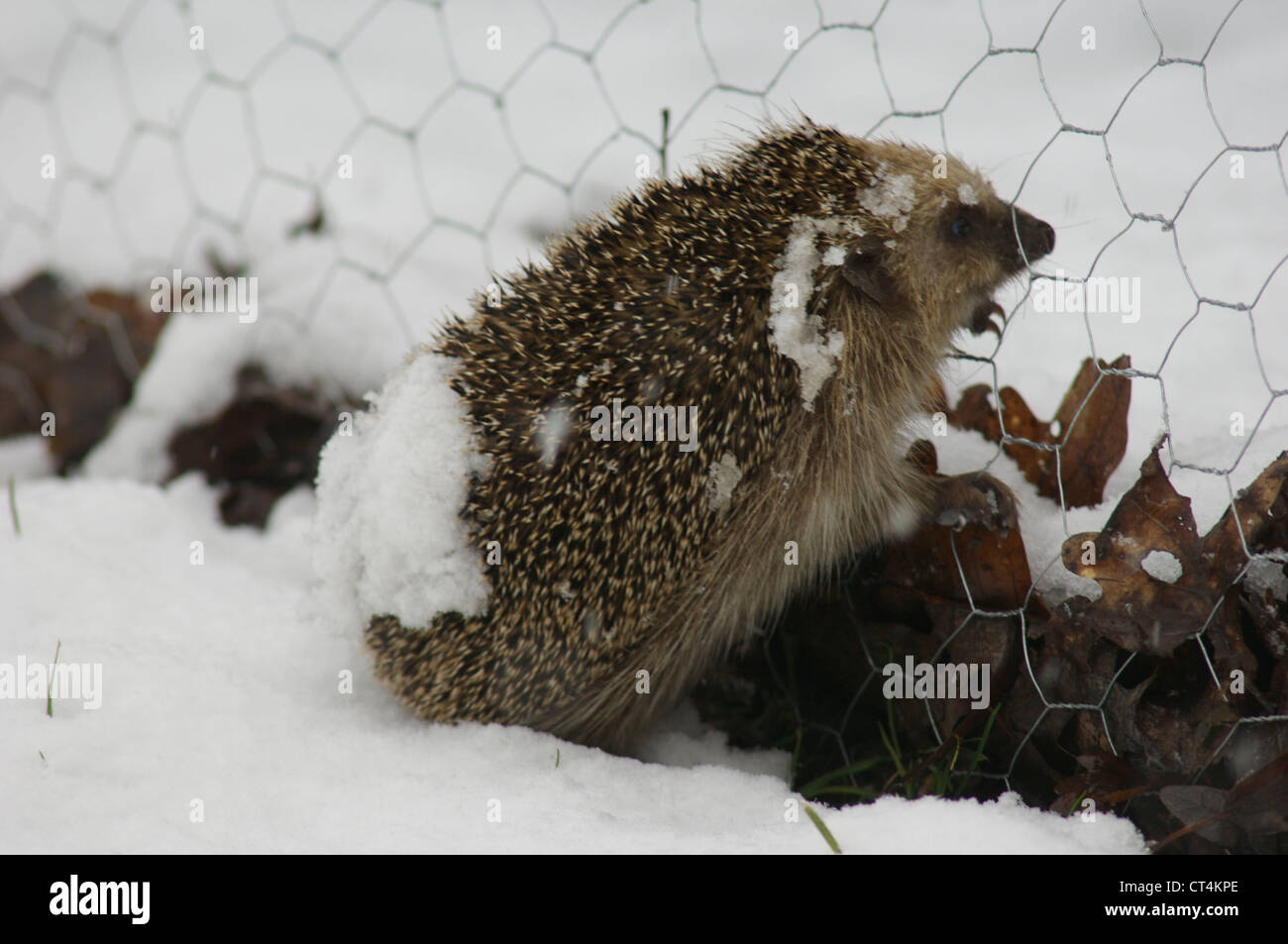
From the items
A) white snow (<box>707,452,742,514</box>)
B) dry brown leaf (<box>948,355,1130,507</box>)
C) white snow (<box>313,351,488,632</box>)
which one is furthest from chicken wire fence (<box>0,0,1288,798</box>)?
white snow (<box>313,351,488,632</box>)

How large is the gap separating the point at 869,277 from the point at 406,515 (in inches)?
36.8

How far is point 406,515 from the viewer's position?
1.91 metres

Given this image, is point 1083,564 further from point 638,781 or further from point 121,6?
point 121,6

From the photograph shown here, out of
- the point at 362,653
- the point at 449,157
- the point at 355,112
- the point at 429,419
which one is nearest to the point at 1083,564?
the point at 429,419

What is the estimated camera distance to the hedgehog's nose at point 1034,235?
6.66ft

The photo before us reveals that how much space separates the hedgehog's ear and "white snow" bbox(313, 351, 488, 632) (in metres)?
0.74

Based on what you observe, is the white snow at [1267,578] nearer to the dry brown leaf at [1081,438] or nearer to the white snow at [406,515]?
the dry brown leaf at [1081,438]

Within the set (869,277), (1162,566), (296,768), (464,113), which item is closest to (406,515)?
(296,768)

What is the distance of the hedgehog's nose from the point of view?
2.03 meters

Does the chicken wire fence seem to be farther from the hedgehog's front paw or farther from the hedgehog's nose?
the hedgehog's front paw

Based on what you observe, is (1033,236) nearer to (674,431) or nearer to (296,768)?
(674,431)

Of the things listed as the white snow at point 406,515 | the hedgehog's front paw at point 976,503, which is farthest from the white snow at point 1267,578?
the white snow at point 406,515

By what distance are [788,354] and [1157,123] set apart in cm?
130

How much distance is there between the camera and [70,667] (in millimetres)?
2059
